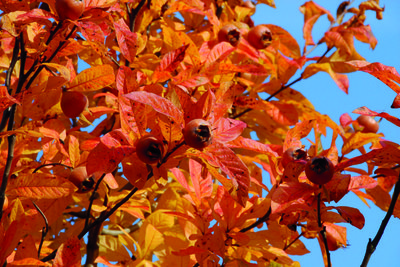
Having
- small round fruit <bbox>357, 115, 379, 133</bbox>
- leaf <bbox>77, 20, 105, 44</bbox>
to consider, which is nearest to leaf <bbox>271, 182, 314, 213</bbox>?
leaf <bbox>77, 20, 105, 44</bbox>

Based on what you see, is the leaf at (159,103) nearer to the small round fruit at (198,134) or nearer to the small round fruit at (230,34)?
the small round fruit at (198,134)

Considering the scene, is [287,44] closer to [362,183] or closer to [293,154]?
[293,154]

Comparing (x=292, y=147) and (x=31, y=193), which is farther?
(x=292, y=147)

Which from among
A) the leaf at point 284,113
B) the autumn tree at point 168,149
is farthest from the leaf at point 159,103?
the leaf at point 284,113

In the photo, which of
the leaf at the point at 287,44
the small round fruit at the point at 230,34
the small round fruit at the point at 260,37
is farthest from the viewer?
the leaf at the point at 287,44

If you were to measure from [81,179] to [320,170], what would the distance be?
74cm

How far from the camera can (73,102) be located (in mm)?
1565

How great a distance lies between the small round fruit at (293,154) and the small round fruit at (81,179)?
2.11 feet

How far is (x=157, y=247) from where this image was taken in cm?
192

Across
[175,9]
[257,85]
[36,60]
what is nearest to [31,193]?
[36,60]

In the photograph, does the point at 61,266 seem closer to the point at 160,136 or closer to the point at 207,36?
the point at 160,136

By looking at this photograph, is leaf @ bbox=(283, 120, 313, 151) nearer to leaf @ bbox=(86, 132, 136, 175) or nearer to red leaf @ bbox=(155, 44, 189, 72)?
red leaf @ bbox=(155, 44, 189, 72)

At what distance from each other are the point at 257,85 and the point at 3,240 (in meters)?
1.46

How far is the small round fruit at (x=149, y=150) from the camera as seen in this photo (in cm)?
108
